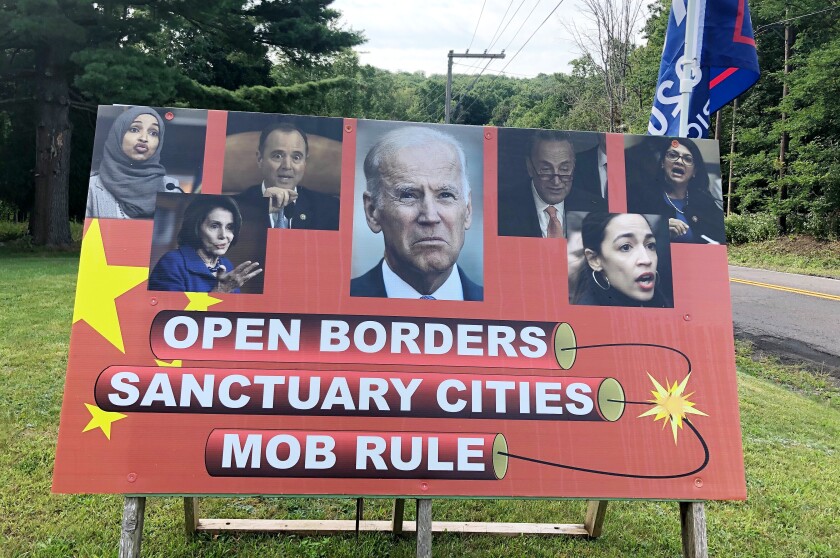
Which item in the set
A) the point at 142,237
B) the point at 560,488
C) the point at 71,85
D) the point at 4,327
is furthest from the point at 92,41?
the point at 560,488

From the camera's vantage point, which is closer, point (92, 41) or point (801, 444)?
point (801, 444)

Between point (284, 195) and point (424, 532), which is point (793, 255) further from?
point (284, 195)

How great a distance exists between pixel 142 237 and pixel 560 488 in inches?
71.6

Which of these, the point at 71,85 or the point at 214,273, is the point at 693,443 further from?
the point at 71,85

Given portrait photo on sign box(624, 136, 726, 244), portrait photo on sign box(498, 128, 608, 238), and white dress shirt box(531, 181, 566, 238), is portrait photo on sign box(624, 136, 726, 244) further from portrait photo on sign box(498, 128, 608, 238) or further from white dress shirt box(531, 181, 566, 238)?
white dress shirt box(531, 181, 566, 238)

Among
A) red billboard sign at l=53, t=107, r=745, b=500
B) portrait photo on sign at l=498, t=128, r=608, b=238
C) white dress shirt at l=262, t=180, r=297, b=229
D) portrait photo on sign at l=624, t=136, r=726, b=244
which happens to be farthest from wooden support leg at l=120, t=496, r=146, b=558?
portrait photo on sign at l=624, t=136, r=726, b=244

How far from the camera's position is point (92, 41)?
14.9 m

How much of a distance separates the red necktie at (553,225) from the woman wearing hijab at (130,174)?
1442mm

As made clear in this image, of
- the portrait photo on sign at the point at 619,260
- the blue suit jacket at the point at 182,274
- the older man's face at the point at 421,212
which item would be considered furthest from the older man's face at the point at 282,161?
the portrait photo on sign at the point at 619,260

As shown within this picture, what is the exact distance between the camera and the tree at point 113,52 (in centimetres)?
1355

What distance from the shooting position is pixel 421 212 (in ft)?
7.50

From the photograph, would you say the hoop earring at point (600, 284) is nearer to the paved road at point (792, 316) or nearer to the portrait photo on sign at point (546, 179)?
the portrait photo on sign at point (546, 179)

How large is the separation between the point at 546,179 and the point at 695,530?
4.81 feet

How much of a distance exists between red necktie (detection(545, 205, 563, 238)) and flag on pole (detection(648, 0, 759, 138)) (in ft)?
7.96
